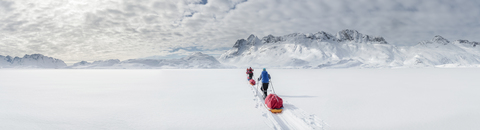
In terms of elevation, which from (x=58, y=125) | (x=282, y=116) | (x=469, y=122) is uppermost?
(x=58, y=125)

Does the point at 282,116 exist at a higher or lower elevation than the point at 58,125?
lower

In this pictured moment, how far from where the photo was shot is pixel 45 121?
555 cm

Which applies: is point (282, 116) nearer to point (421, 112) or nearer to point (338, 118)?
point (338, 118)

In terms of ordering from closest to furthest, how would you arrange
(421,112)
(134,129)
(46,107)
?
(134,129), (421,112), (46,107)

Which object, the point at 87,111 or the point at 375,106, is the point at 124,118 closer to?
the point at 87,111

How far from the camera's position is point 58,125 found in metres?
5.22

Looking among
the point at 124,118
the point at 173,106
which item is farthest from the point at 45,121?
the point at 173,106

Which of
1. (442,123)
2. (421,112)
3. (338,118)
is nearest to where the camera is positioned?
(442,123)

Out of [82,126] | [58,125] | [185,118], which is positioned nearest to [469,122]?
[185,118]

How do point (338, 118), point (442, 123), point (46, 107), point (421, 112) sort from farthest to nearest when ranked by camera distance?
point (46, 107) → point (421, 112) → point (338, 118) → point (442, 123)

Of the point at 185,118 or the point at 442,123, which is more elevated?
the point at 185,118

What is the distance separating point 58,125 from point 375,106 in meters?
9.53

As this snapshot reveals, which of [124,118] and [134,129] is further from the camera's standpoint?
[124,118]

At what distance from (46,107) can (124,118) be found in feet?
12.7
